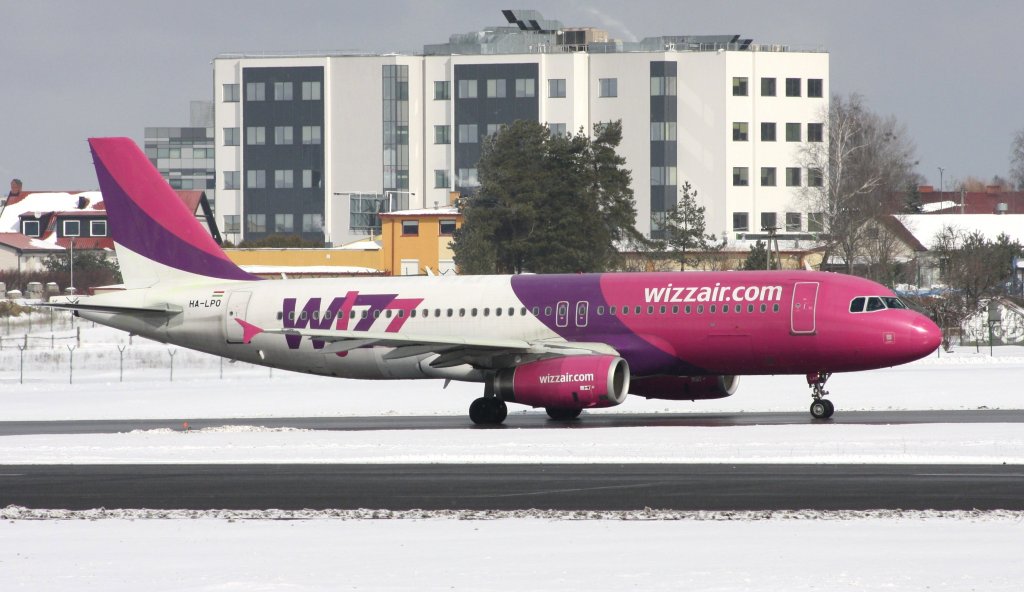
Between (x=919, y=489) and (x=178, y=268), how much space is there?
89.1 feet

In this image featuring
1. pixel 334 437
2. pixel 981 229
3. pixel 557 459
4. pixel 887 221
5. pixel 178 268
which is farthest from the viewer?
pixel 981 229

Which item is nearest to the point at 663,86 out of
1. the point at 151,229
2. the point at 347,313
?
the point at 151,229

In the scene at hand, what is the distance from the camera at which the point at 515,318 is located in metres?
37.2

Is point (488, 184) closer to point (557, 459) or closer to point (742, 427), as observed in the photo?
point (742, 427)

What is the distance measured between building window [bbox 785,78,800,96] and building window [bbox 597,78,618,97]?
55.6ft

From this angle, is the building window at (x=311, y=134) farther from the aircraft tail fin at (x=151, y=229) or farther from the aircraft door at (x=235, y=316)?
the aircraft door at (x=235, y=316)

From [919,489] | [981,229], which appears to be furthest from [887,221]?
[919,489]

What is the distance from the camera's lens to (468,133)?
149 metres

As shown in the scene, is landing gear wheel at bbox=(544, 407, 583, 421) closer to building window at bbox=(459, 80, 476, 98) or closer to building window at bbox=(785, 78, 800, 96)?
building window at bbox=(459, 80, 476, 98)

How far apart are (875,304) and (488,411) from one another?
9.68 m

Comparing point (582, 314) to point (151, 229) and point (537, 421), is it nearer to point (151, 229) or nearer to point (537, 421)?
point (537, 421)

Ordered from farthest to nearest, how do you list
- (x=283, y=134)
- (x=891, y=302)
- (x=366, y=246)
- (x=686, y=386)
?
(x=283, y=134), (x=366, y=246), (x=686, y=386), (x=891, y=302)

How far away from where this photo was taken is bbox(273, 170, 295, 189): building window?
507 feet

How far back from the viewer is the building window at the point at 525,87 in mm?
145375
